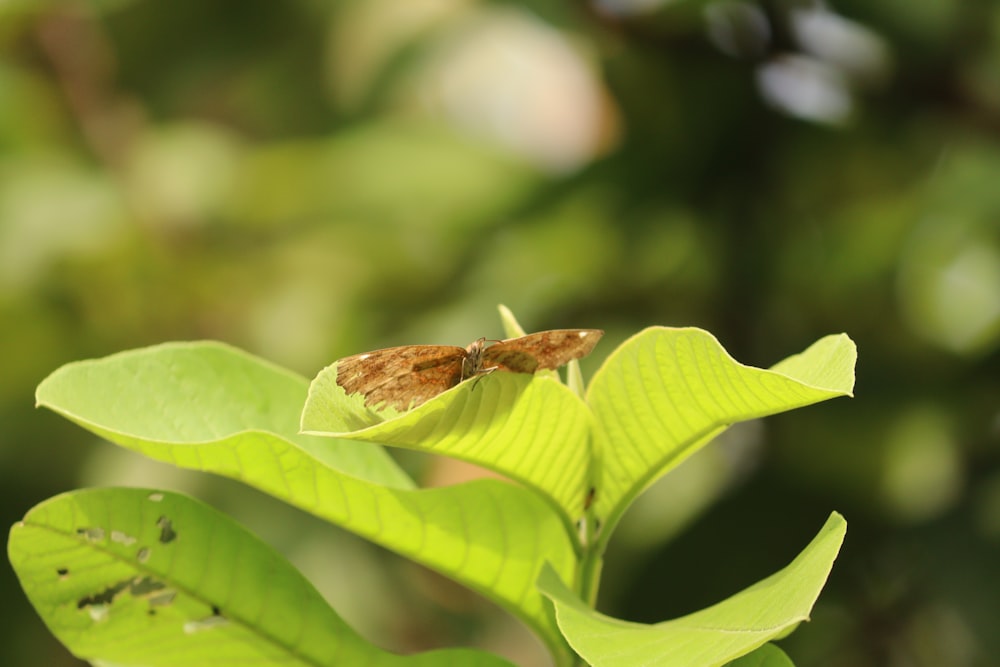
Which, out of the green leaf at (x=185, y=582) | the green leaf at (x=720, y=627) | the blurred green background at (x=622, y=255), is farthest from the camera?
the blurred green background at (x=622, y=255)

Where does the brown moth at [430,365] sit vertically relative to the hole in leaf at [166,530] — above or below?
above

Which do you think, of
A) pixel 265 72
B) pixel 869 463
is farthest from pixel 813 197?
pixel 265 72

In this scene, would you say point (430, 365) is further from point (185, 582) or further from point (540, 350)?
point (185, 582)

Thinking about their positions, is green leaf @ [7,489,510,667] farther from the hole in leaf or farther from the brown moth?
the brown moth

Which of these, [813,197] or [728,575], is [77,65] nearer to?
[813,197]

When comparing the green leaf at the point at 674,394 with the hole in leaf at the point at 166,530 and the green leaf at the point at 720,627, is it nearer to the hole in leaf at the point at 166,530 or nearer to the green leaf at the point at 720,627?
the green leaf at the point at 720,627

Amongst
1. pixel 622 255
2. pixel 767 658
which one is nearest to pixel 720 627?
pixel 767 658

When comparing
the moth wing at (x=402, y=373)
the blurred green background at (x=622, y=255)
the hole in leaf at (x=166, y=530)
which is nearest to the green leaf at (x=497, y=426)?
the moth wing at (x=402, y=373)
